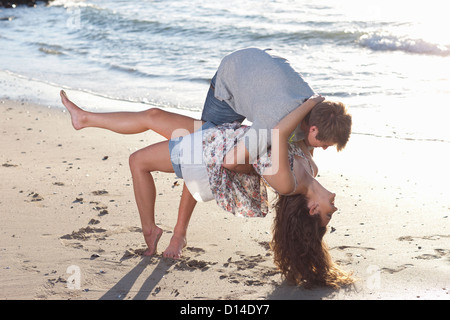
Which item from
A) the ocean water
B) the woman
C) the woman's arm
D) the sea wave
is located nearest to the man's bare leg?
the woman

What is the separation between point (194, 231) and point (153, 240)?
498mm

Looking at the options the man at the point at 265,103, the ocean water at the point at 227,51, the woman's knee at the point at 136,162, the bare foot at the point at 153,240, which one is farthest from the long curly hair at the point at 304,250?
the ocean water at the point at 227,51

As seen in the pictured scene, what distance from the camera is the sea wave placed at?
11.2 metres

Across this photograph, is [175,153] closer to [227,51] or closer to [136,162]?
[136,162]

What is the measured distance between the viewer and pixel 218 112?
409 cm

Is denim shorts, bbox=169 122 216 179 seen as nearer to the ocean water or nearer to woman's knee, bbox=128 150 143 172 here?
woman's knee, bbox=128 150 143 172

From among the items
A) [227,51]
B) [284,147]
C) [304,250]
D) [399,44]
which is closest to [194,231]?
[304,250]

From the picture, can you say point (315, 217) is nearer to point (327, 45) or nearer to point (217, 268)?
point (217, 268)

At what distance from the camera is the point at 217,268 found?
12.8ft

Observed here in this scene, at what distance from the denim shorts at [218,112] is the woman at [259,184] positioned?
0.11 m

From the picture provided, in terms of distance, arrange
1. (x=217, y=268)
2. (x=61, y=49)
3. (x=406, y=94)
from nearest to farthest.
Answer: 1. (x=217, y=268)
2. (x=406, y=94)
3. (x=61, y=49)
